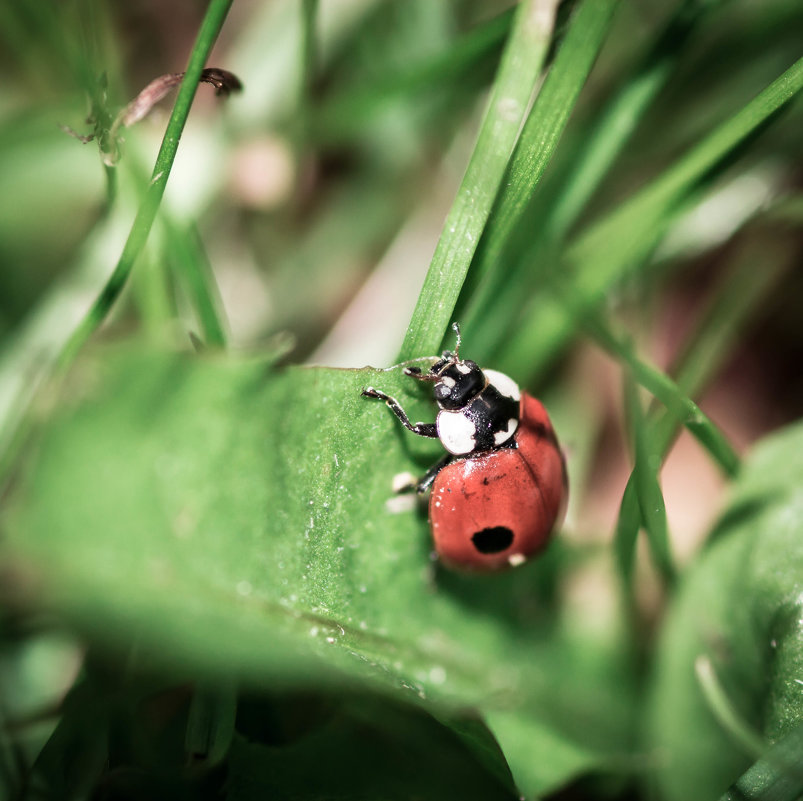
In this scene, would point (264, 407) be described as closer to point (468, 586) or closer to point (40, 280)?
point (468, 586)

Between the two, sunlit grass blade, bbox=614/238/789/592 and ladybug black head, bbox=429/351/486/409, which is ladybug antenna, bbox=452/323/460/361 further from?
sunlit grass blade, bbox=614/238/789/592

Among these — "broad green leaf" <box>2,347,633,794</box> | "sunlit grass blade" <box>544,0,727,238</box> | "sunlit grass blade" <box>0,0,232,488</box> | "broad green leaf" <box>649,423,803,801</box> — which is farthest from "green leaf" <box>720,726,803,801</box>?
"sunlit grass blade" <box>0,0,232,488</box>

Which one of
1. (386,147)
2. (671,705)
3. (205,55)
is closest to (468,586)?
(671,705)

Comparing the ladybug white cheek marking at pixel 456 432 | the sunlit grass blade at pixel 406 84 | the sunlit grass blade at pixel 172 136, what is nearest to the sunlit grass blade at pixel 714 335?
the ladybug white cheek marking at pixel 456 432

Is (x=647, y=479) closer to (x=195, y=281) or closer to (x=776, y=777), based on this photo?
(x=776, y=777)

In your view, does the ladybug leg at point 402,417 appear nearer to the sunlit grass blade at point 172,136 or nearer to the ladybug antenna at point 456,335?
the ladybug antenna at point 456,335
